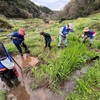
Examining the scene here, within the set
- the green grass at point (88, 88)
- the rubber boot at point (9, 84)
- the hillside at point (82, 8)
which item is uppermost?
the green grass at point (88, 88)

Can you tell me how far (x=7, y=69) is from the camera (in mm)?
4168

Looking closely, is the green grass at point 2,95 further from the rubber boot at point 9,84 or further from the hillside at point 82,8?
the hillside at point 82,8

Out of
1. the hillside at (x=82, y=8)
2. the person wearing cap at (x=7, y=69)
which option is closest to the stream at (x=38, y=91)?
the person wearing cap at (x=7, y=69)

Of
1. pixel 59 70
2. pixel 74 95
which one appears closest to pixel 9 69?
pixel 59 70

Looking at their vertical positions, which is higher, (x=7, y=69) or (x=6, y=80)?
(x=7, y=69)

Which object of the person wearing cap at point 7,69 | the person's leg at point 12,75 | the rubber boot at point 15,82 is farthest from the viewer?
the rubber boot at point 15,82

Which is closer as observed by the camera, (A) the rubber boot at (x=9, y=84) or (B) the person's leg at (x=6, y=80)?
(B) the person's leg at (x=6, y=80)

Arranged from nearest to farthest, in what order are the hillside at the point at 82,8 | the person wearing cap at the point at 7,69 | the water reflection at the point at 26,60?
1. the person wearing cap at the point at 7,69
2. the water reflection at the point at 26,60
3. the hillside at the point at 82,8

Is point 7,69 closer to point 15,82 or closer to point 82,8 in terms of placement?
point 15,82

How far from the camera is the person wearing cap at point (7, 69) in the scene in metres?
3.97

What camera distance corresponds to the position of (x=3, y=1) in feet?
123

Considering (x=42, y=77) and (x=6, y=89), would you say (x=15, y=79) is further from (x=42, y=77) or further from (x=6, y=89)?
(x=42, y=77)

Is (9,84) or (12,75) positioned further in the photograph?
(9,84)

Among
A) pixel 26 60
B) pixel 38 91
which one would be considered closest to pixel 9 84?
pixel 38 91
